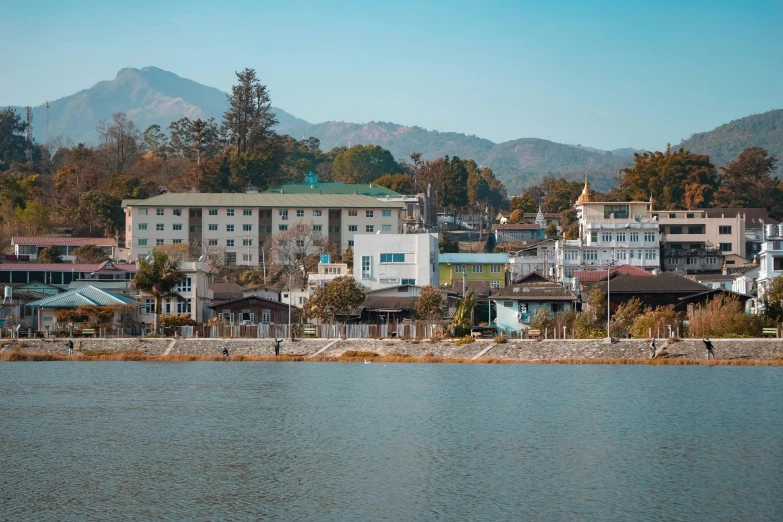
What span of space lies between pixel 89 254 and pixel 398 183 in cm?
5201

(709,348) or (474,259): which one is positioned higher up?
(474,259)

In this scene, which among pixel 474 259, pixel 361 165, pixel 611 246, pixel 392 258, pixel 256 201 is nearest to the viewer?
pixel 392 258

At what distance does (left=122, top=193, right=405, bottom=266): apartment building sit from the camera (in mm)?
102188

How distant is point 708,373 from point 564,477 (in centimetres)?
2826

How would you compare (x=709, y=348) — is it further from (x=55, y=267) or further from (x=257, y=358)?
(x=55, y=267)

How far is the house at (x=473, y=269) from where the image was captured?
302 ft

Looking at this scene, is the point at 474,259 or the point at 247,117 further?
the point at 247,117

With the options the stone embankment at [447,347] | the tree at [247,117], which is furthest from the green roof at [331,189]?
the stone embankment at [447,347]

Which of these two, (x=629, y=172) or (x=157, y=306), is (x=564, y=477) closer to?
(x=157, y=306)

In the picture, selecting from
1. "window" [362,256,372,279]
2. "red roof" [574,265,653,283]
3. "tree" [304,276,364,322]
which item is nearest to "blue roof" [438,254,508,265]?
"red roof" [574,265,653,283]

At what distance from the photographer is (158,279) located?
7075cm

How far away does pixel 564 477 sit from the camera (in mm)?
27953

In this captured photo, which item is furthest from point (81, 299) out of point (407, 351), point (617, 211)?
point (617, 211)

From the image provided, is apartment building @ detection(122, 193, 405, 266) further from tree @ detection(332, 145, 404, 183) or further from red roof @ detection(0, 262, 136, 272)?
tree @ detection(332, 145, 404, 183)
